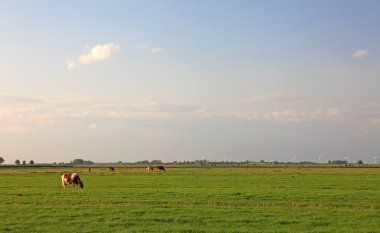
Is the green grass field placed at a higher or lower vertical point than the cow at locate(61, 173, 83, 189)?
lower

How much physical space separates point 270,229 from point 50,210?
483 inches

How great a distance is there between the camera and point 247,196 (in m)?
31.2

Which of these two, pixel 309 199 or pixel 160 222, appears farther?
pixel 309 199

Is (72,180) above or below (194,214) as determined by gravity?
above

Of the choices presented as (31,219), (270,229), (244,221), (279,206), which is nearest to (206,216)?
(244,221)

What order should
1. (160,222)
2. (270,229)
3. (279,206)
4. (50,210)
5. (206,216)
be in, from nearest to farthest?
1. (270,229)
2. (160,222)
3. (206,216)
4. (50,210)
5. (279,206)

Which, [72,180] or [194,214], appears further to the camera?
[72,180]

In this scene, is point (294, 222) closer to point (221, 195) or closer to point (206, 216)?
point (206, 216)

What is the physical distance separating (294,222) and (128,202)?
475 inches

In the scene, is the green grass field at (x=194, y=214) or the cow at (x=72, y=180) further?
the cow at (x=72, y=180)

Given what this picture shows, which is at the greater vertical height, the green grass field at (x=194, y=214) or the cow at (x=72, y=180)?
the cow at (x=72, y=180)

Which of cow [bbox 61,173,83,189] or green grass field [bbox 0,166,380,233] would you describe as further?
cow [bbox 61,173,83,189]

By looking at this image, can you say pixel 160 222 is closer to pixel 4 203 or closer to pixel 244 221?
pixel 244 221

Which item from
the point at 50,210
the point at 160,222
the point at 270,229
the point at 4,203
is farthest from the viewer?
the point at 4,203
